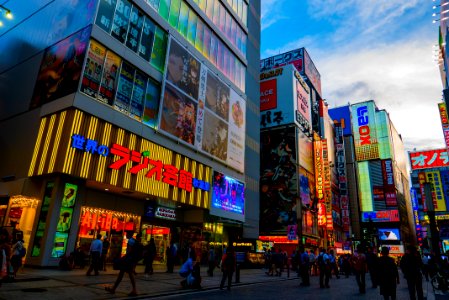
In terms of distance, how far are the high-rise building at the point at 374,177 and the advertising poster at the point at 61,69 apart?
266ft

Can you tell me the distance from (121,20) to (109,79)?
4.20 m

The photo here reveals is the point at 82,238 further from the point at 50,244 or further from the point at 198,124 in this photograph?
the point at 198,124

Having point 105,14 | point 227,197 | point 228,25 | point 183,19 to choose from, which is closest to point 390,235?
point 227,197

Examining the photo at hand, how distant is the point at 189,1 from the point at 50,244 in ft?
67.6

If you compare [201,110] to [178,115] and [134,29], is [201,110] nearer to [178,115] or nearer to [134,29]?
[178,115]

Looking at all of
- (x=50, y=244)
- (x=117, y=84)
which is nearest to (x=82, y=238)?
(x=50, y=244)

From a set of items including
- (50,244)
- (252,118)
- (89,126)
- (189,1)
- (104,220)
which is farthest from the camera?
(252,118)

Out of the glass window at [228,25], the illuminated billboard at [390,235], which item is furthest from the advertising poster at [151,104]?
the illuminated billboard at [390,235]

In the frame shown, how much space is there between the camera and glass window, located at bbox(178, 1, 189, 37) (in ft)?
81.9

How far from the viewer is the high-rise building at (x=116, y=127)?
16250 millimetres

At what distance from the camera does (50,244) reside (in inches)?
593

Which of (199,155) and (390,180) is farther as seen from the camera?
(390,180)

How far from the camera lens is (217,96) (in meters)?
27.5

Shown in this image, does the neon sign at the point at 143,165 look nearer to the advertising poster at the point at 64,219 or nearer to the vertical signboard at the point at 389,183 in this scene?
the advertising poster at the point at 64,219
